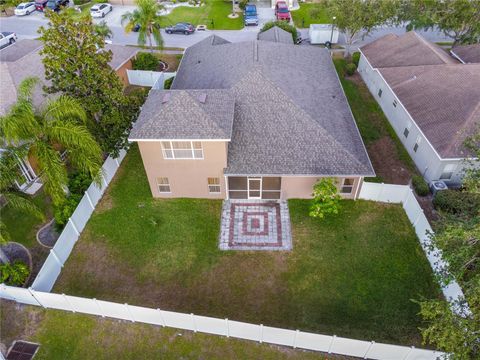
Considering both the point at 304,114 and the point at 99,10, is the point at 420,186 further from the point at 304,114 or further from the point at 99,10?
the point at 99,10

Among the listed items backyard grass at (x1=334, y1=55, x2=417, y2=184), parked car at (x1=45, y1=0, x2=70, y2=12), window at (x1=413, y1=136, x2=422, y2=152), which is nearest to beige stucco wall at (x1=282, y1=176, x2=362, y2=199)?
backyard grass at (x1=334, y1=55, x2=417, y2=184)

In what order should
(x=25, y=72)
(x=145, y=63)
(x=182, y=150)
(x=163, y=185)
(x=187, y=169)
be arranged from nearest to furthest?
1. (x=182, y=150)
2. (x=187, y=169)
3. (x=163, y=185)
4. (x=25, y=72)
5. (x=145, y=63)

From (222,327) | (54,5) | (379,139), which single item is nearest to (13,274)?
(222,327)

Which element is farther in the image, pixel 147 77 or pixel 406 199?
pixel 147 77

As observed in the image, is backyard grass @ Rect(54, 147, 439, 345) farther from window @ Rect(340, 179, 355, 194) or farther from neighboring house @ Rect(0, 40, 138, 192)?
neighboring house @ Rect(0, 40, 138, 192)

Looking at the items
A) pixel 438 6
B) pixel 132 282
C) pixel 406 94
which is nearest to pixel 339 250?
pixel 132 282

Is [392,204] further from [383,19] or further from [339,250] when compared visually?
[383,19]
